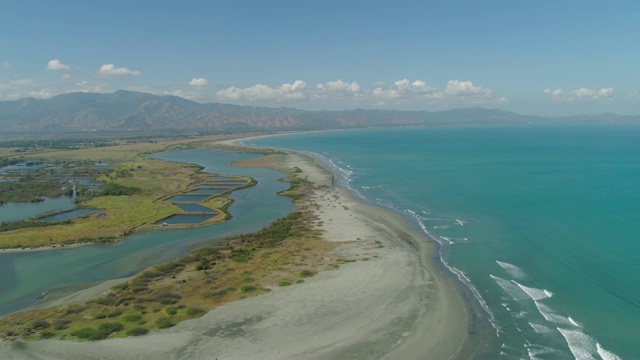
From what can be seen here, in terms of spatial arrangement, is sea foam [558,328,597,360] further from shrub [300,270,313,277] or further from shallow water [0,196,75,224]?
shallow water [0,196,75,224]

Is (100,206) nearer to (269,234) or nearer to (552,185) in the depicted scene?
(269,234)

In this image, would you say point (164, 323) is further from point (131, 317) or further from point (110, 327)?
point (110, 327)

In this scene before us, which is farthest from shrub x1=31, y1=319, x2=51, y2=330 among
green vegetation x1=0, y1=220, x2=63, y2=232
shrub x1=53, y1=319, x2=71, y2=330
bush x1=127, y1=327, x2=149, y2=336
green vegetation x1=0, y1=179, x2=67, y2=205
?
green vegetation x1=0, y1=179, x2=67, y2=205

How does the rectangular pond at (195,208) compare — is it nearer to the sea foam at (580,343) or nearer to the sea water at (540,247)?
the sea water at (540,247)

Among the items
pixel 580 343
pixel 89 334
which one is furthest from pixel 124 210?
pixel 580 343

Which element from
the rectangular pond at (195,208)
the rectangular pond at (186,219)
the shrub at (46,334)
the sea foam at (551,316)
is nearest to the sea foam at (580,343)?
the sea foam at (551,316)

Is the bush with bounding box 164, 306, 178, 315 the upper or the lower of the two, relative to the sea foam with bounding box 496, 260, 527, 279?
upper
